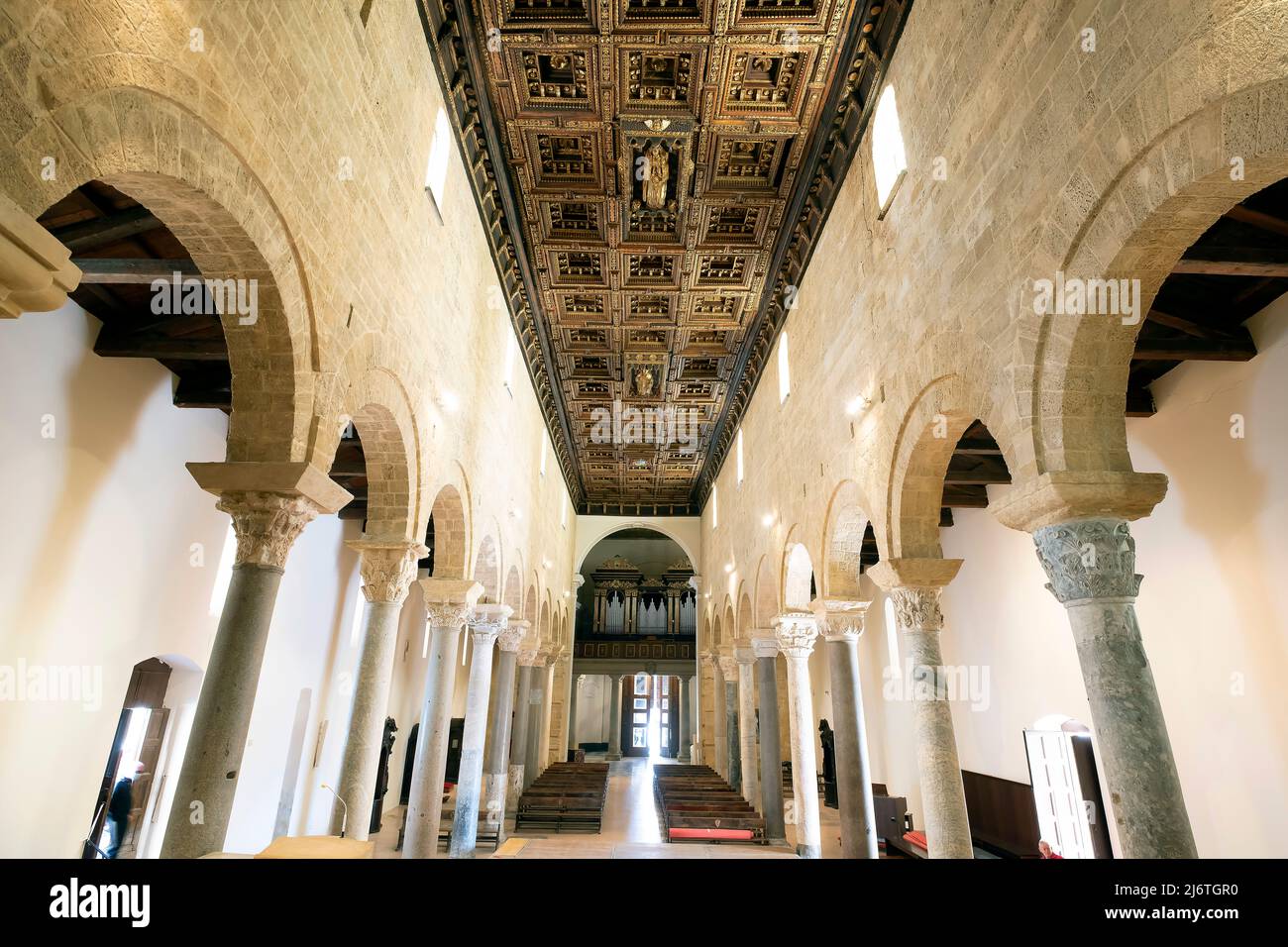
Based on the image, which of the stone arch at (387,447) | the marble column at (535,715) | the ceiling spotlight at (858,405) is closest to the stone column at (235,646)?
the stone arch at (387,447)

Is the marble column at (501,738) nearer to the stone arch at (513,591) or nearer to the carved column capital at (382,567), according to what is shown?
the stone arch at (513,591)

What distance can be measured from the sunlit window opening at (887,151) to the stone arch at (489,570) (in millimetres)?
7908

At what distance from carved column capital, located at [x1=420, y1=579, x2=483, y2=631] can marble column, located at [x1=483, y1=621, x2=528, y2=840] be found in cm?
526

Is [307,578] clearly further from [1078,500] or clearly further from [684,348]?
[1078,500]

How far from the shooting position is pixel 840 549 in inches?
371

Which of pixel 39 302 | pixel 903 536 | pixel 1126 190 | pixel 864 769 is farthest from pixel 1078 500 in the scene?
pixel 864 769

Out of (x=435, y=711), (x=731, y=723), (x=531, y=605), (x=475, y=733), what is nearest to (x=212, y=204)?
(x=435, y=711)

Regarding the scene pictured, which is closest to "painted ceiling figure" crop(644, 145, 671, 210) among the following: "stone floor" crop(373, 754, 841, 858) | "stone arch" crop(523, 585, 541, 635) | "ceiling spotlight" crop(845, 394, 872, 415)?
"ceiling spotlight" crop(845, 394, 872, 415)

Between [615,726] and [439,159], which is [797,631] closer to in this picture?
[439,159]

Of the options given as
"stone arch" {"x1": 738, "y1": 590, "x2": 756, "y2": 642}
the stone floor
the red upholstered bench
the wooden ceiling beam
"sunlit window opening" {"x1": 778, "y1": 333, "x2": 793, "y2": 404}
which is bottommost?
the stone floor

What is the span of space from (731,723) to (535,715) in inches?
230

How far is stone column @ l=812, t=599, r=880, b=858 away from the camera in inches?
355

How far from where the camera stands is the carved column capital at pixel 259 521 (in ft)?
16.0

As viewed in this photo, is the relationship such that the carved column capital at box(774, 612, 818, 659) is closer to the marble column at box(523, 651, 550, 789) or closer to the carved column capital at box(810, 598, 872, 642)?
the carved column capital at box(810, 598, 872, 642)
